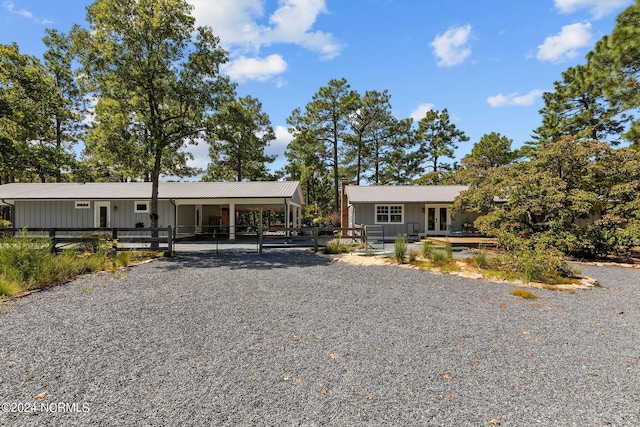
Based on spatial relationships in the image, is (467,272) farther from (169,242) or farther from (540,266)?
(169,242)

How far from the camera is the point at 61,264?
25.9 ft

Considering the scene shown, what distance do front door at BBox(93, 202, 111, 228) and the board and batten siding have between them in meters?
0.18

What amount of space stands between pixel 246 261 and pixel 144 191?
13.0 m

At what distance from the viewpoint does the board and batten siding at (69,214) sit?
20.1 meters

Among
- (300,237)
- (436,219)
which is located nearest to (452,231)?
(436,219)

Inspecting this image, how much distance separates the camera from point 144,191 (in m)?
20.6

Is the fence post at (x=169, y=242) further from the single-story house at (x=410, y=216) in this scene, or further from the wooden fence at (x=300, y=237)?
the single-story house at (x=410, y=216)

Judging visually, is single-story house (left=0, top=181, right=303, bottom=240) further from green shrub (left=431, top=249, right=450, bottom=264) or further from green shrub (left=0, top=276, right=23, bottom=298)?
green shrub (left=0, top=276, right=23, bottom=298)

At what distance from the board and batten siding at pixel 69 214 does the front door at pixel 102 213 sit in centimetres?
18

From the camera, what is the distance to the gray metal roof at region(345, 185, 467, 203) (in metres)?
19.8

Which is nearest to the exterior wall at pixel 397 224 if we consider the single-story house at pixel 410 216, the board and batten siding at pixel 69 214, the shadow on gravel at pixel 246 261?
the single-story house at pixel 410 216

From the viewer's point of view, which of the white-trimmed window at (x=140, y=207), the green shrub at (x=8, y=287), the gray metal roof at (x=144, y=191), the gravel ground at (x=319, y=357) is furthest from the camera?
the white-trimmed window at (x=140, y=207)

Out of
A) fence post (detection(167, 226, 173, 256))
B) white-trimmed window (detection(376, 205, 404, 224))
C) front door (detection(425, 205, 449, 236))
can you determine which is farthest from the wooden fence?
front door (detection(425, 205, 449, 236))

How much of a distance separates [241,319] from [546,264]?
7.15 meters
